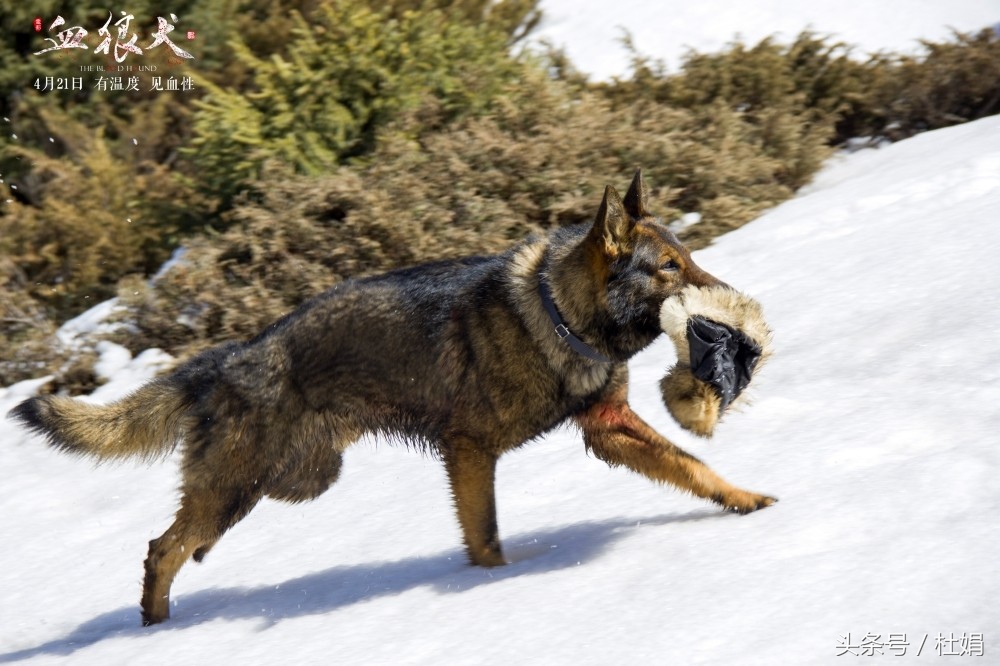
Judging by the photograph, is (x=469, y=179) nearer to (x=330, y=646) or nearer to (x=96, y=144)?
(x=96, y=144)

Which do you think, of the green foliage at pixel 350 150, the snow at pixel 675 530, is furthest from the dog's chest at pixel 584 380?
the green foliage at pixel 350 150

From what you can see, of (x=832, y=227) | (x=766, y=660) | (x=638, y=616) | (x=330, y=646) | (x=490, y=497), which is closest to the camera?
(x=766, y=660)

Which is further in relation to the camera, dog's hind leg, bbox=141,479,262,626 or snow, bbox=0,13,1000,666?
dog's hind leg, bbox=141,479,262,626

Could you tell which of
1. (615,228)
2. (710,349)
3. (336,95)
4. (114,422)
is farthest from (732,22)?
(114,422)

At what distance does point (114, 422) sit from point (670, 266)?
2875mm

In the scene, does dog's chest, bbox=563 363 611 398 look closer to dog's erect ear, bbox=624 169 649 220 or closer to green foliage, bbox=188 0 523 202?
dog's erect ear, bbox=624 169 649 220

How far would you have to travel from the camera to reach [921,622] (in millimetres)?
3529

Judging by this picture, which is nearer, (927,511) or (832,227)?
(927,511)

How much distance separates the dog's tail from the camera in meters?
5.22

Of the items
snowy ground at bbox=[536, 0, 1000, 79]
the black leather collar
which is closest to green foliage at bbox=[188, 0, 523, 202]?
snowy ground at bbox=[536, 0, 1000, 79]

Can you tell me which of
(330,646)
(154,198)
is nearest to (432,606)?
(330,646)

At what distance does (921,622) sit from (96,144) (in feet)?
32.0

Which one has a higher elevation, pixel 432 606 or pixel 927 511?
pixel 927 511

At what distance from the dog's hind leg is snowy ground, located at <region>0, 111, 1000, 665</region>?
16cm
